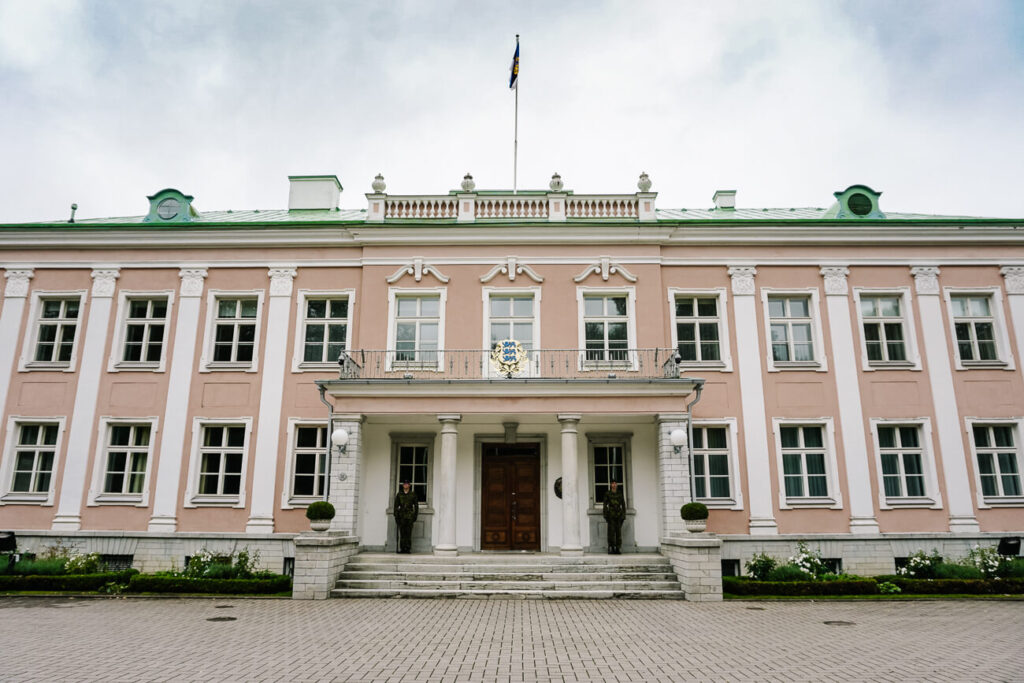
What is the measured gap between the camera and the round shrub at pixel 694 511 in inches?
527

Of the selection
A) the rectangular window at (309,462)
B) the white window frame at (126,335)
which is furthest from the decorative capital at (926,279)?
the white window frame at (126,335)

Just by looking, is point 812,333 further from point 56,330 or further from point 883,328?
point 56,330

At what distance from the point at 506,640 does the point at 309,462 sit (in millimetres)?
8986

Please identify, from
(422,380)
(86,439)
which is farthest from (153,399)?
(422,380)

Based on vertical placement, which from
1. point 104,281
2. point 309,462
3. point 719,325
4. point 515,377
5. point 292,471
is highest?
point 104,281

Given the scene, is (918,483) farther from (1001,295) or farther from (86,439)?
→ (86,439)

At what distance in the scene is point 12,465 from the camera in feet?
53.6

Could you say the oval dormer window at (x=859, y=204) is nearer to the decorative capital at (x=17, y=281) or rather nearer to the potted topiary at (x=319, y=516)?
the potted topiary at (x=319, y=516)

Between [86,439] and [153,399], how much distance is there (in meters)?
1.89

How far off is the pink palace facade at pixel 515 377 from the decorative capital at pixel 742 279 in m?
0.06

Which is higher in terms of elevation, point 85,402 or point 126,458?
point 85,402

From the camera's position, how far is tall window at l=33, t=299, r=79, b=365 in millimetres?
17172

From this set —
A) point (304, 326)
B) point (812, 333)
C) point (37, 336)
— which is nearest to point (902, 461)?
point (812, 333)

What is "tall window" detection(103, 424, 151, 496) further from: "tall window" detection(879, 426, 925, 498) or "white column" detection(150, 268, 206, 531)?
"tall window" detection(879, 426, 925, 498)
